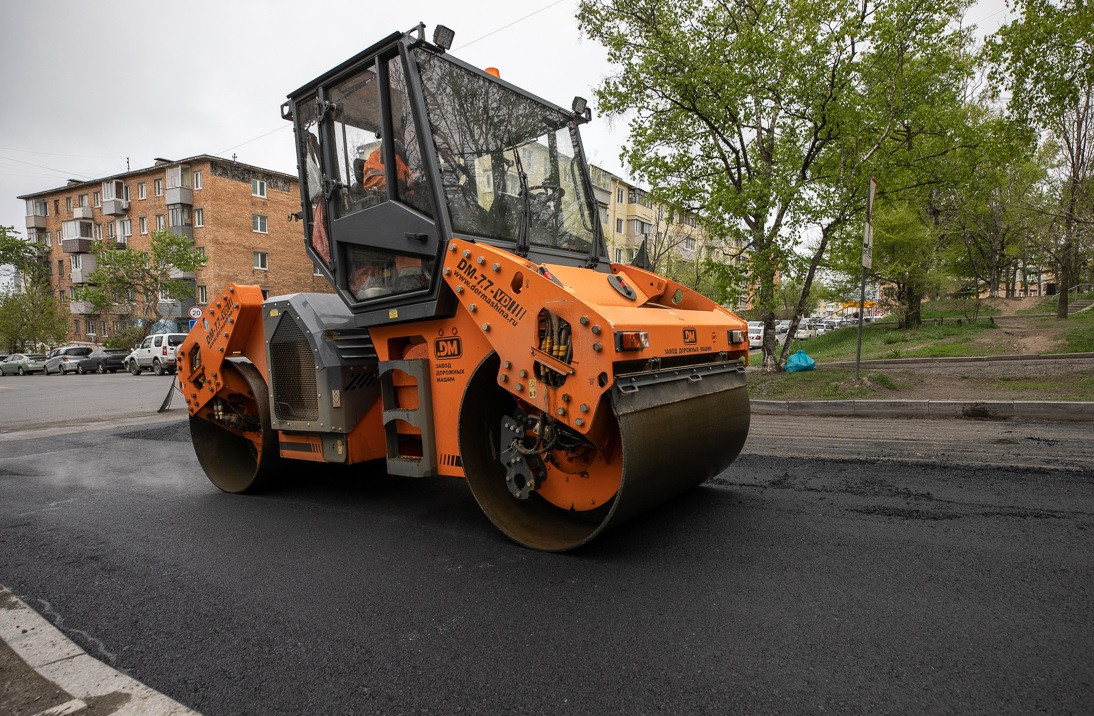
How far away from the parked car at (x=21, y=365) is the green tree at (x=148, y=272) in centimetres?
498

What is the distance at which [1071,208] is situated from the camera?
1781cm

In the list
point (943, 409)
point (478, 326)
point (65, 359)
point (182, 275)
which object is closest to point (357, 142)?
point (478, 326)

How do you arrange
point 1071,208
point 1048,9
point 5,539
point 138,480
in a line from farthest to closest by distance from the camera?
point 1071,208 → point 1048,9 → point 138,480 → point 5,539

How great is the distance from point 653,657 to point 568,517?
1.51 m

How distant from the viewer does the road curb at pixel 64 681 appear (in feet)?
7.83

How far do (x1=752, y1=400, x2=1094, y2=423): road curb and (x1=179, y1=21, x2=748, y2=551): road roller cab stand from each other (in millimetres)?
5348

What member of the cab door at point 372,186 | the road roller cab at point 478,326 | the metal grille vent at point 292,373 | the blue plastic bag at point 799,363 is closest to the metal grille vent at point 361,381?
the road roller cab at point 478,326

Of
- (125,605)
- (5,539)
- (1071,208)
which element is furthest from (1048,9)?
(5,539)

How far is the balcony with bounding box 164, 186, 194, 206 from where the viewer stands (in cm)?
4347

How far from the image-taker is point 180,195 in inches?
1710

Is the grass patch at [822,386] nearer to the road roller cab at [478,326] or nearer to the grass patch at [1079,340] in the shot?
the grass patch at [1079,340]

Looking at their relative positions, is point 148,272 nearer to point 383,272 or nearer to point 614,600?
point 383,272

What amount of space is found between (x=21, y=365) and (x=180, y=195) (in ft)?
47.0

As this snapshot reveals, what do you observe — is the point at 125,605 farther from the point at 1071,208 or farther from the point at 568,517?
the point at 1071,208
